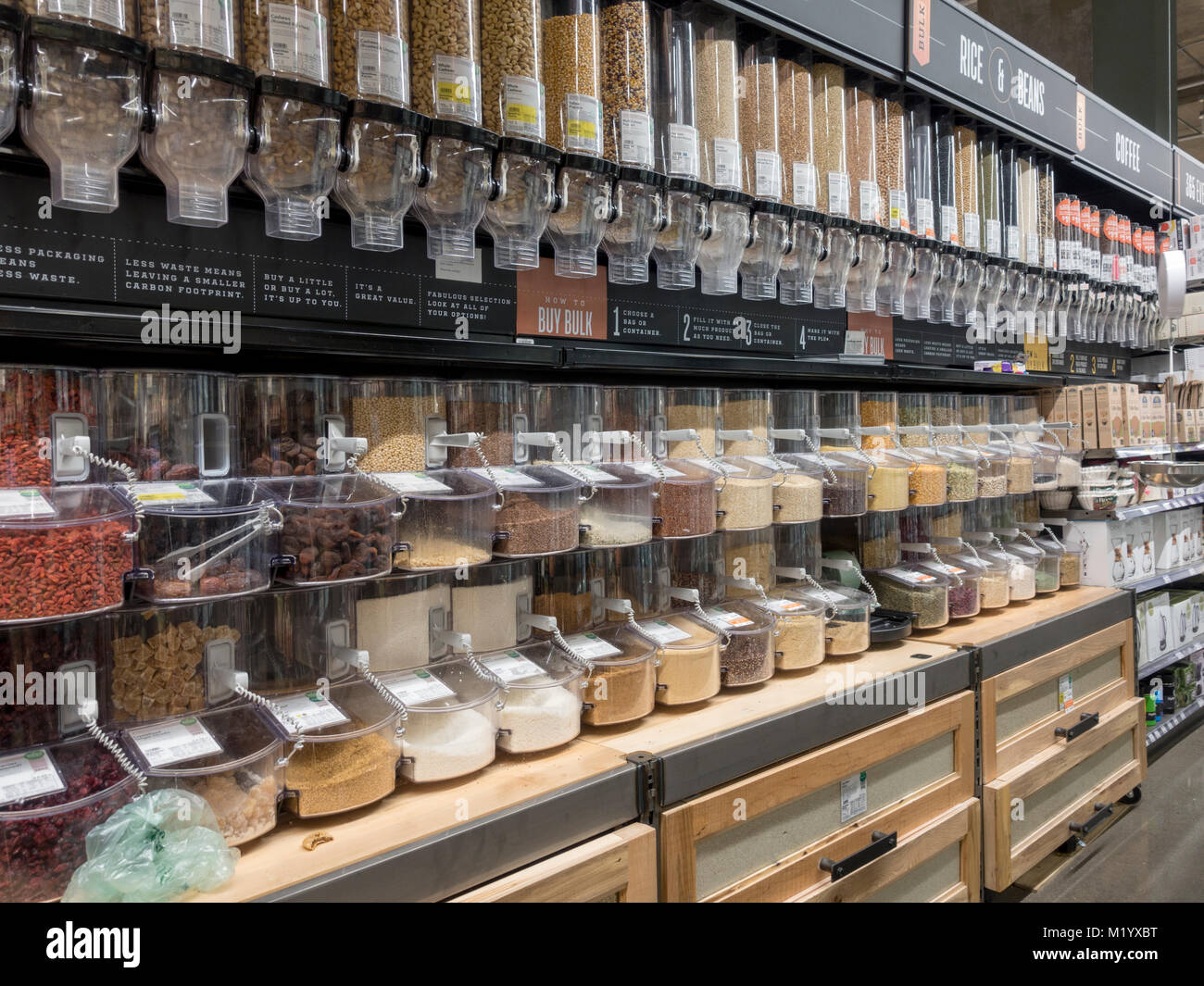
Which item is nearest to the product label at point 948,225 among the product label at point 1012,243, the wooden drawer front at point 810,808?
the product label at point 1012,243

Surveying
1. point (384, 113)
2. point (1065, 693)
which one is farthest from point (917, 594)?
point (384, 113)

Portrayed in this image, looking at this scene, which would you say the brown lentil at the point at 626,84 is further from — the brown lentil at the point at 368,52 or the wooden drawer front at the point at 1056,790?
the wooden drawer front at the point at 1056,790

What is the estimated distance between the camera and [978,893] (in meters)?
2.43

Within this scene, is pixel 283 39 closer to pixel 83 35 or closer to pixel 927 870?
pixel 83 35

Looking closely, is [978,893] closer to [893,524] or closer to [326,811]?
[893,524]

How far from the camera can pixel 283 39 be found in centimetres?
130

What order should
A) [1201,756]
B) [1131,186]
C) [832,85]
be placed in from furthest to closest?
[1201,756]
[1131,186]
[832,85]

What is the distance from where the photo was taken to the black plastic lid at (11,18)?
1085 mm

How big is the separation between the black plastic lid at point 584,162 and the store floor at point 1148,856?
8.35 feet

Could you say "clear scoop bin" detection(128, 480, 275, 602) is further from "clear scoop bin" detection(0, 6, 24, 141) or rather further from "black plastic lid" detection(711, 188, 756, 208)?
"black plastic lid" detection(711, 188, 756, 208)

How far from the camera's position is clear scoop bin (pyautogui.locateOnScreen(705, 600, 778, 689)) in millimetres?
2016

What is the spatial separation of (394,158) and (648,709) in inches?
45.3

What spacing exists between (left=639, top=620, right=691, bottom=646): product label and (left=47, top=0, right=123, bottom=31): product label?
1.40 meters

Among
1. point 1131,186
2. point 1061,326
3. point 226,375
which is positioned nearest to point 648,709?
point 226,375
